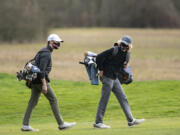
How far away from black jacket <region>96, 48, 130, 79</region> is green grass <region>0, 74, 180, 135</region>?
1124 mm

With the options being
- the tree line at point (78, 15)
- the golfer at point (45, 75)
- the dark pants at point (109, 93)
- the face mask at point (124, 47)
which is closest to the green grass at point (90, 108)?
the dark pants at point (109, 93)

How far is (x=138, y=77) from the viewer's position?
27.5m

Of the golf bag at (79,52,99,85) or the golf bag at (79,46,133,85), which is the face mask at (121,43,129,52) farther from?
the golf bag at (79,52,99,85)

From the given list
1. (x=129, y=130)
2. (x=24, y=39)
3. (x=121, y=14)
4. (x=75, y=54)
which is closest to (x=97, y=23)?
(x=121, y=14)

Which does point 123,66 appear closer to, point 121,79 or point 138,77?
point 121,79

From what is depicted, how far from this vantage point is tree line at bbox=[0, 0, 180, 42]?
195 feet

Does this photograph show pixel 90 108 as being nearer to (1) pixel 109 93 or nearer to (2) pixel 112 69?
(1) pixel 109 93

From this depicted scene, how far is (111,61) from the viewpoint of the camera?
37.4 ft

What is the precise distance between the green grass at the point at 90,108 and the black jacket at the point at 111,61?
1.12 m

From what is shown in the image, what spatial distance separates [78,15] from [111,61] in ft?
370

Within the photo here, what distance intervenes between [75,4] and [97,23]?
462 inches

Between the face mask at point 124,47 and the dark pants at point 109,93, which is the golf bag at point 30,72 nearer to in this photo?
the dark pants at point 109,93

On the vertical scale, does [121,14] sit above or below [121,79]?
below

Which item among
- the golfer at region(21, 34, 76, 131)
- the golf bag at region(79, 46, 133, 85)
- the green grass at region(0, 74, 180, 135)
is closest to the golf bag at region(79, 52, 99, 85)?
the golf bag at region(79, 46, 133, 85)
